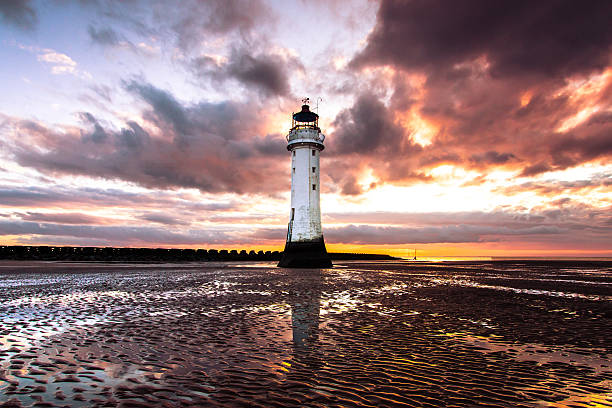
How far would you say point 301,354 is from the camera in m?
5.98

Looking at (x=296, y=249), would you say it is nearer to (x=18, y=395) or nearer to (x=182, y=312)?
(x=182, y=312)

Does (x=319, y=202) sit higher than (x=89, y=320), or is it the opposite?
(x=319, y=202)

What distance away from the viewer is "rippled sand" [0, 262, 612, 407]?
Answer: 4.19 metres

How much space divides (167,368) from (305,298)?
8192 millimetres

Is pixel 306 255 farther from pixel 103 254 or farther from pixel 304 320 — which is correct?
pixel 103 254

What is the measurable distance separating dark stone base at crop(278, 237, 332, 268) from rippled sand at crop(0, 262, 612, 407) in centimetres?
2473

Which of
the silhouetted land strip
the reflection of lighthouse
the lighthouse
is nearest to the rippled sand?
the reflection of lighthouse

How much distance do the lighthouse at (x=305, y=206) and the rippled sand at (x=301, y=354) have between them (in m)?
24.6

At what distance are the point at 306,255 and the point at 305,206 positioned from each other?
501 cm

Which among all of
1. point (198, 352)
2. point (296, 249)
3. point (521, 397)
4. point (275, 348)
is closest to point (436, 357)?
point (521, 397)

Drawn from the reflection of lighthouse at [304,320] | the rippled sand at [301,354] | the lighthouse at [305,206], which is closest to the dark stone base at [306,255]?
the lighthouse at [305,206]

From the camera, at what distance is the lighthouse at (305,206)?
1421 inches

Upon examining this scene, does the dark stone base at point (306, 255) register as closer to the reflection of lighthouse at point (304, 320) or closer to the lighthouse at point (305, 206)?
the lighthouse at point (305, 206)

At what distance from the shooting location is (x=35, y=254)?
49969 millimetres
